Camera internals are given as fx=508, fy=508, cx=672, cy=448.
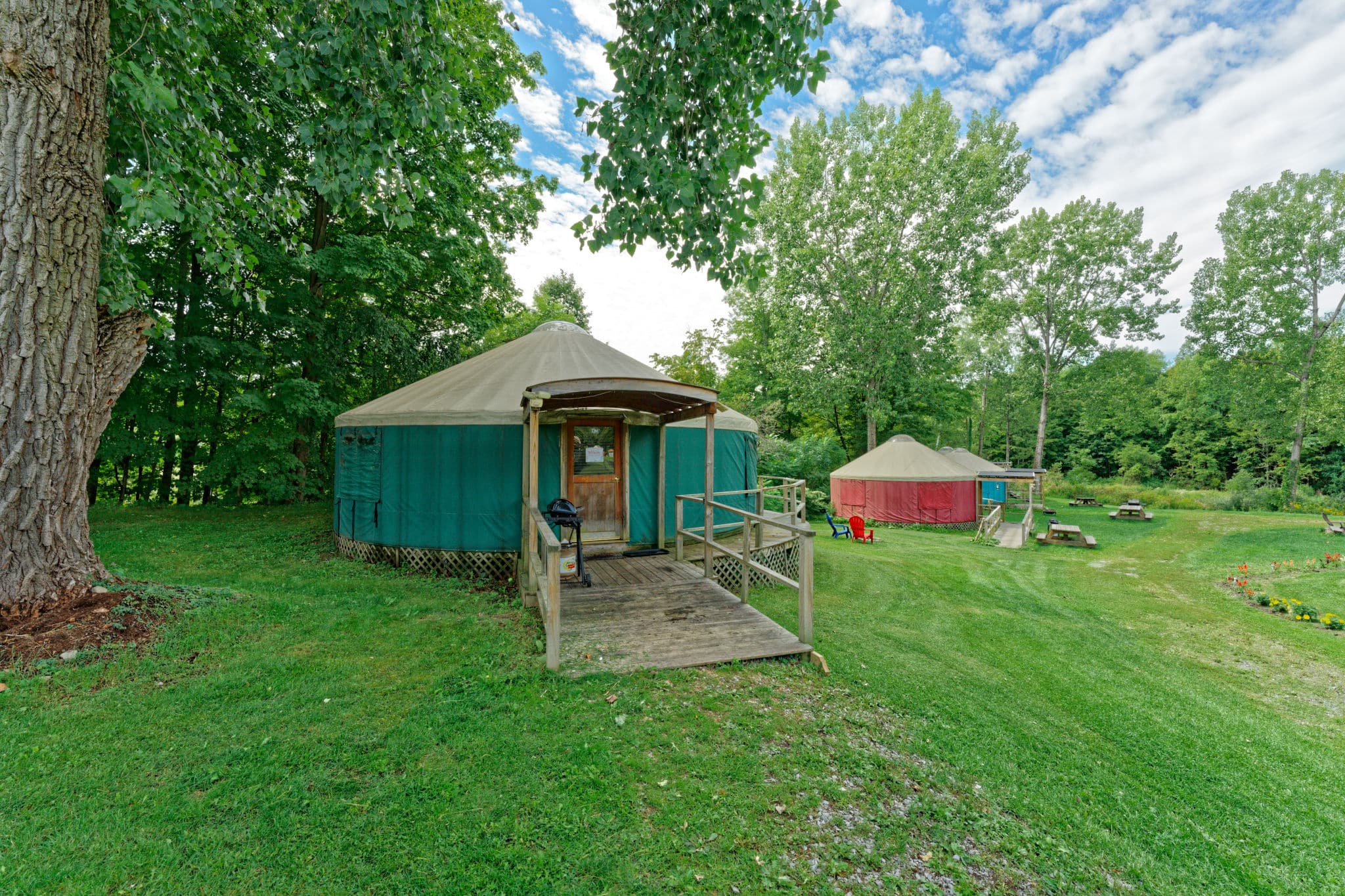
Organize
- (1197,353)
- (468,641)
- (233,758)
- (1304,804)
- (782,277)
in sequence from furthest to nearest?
(1197,353), (782,277), (468,641), (1304,804), (233,758)

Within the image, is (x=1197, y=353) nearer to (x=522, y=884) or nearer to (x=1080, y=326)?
(x=1080, y=326)

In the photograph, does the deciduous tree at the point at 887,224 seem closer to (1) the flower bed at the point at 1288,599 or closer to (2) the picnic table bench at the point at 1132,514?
(2) the picnic table bench at the point at 1132,514

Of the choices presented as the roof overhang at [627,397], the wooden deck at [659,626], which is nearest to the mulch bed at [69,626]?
the wooden deck at [659,626]

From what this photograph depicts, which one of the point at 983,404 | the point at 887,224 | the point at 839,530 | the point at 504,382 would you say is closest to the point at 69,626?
the point at 504,382

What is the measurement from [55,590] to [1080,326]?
2855 centimetres

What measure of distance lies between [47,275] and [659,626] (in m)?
4.96

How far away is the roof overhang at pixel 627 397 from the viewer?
486cm

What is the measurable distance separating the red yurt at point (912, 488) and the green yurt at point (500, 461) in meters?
9.64

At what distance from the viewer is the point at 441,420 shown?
6402 millimetres

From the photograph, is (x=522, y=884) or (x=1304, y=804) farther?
(x=1304, y=804)

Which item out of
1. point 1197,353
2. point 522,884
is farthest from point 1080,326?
point 522,884

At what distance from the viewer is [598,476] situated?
23.1 feet

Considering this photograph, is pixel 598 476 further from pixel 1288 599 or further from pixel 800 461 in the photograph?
pixel 800 461

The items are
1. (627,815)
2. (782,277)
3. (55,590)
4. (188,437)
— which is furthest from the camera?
(782,277)
